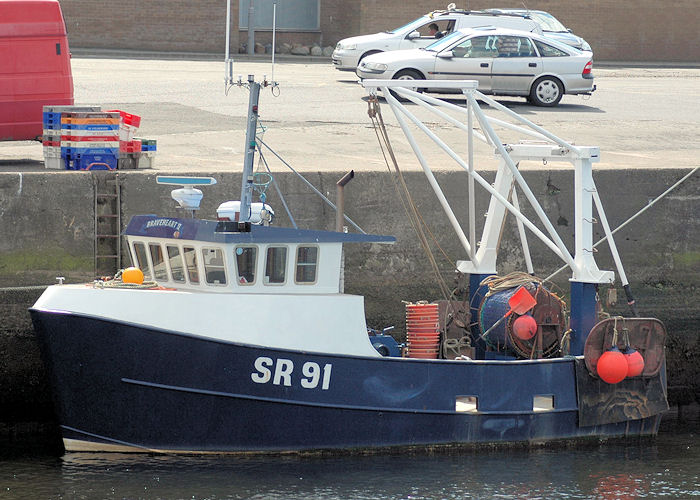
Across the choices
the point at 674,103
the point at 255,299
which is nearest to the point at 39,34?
the point at 255,299

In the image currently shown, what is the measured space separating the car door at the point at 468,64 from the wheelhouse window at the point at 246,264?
35.9 ft

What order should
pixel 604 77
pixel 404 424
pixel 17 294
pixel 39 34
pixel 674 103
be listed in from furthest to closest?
pixel 604 77 → pixel 674 103 → pixel 39 34 → pixel 17 294 → pixel 404 424

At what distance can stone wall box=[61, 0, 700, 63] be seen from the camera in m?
30.8

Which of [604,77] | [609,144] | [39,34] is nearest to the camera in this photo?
[39,34]

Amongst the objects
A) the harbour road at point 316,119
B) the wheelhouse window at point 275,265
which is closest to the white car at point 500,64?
the harbour road at point 316,119

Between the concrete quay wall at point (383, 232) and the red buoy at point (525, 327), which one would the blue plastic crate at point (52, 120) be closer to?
the concrete quay wall at point (383, 232)

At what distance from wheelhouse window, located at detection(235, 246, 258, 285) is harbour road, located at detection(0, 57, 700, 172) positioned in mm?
2966

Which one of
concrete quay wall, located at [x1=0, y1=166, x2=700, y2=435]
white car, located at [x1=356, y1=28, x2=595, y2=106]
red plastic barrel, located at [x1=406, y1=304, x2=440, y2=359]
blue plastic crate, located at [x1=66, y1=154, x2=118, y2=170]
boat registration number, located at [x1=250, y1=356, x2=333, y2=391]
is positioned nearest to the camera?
boat registration number, located at [x1=250, y1=356, x2=333, y2=391]

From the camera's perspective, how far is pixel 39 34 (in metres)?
14.0

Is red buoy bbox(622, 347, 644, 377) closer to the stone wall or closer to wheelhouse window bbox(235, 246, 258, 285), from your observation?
wheelhouse window bbox(235, 246, 258, 285)

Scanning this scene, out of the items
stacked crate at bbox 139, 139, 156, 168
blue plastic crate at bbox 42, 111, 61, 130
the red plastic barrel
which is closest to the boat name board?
the red plastic barrel

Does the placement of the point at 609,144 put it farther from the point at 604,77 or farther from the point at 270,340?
the point at 604,77

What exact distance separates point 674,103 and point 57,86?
12.8 meters

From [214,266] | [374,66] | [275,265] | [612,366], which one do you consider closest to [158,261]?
[214,266]
